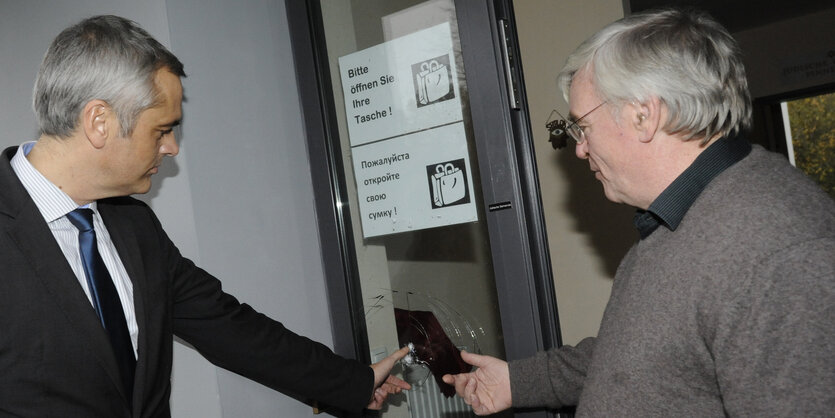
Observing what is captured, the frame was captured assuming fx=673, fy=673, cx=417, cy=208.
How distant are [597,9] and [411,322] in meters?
1.98

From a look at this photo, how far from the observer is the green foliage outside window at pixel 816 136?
8422 millimetres

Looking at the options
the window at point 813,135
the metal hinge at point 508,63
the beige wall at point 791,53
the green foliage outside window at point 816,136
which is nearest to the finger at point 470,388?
the metal hinge at point 508,63

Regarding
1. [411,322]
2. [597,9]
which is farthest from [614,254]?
[411,322]

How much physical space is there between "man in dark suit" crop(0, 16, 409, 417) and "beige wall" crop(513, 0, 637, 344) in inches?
88.5

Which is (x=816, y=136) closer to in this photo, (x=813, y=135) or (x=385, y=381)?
(x=813, y=135)

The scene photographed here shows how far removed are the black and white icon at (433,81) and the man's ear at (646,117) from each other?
0.70m

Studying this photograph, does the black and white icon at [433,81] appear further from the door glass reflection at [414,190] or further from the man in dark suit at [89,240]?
the man in dark suit at [89,240]

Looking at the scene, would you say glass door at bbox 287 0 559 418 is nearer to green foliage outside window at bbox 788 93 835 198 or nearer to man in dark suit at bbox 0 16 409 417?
man in dark suit at bbox 0 16 409 417

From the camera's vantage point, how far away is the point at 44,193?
147cm

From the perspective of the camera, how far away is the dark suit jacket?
135cm

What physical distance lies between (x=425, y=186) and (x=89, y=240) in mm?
922

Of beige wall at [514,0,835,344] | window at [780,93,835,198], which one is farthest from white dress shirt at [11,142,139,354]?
window at [780,93,835,198]

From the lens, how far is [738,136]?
1.31 m

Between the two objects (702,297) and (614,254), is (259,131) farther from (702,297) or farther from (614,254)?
(614,254)
